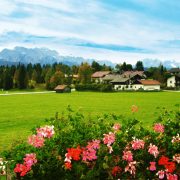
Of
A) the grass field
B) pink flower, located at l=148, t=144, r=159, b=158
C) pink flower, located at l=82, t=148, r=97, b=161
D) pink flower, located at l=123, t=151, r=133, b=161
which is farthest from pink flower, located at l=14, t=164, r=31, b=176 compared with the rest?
the grass field

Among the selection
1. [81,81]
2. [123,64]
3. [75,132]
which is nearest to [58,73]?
[81,81]

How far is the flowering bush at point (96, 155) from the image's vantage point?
21.0ft

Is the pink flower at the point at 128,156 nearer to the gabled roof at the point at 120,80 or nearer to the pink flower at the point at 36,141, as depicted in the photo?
the pink flower at the point at 36,141

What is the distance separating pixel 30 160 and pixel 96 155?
1057mm

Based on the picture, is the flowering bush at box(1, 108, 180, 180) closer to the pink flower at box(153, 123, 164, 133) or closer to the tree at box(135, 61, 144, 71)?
the pink flower at box(153, 123, 164, 133)

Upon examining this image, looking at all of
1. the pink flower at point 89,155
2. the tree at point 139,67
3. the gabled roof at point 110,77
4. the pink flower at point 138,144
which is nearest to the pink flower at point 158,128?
the pink flower at point 138,144

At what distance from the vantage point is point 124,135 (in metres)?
7.16

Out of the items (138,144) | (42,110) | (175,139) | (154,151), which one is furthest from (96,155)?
(42,110)

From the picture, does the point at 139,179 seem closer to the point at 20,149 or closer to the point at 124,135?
the point at 124,135

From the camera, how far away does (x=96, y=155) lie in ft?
21.7

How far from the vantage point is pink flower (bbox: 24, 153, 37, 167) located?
248 inches

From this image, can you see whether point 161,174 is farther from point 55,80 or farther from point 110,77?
point 110,77

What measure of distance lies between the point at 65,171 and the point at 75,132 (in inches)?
34.5

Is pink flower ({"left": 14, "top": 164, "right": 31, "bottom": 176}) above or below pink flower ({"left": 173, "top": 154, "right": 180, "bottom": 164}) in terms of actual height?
below
